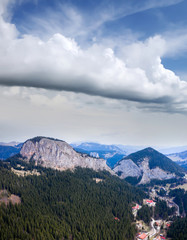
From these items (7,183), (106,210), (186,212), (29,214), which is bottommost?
(186,212)

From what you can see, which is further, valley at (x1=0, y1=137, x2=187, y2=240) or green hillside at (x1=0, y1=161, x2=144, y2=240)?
valley at (x1=0, y1=137, x2=187, y2=240)

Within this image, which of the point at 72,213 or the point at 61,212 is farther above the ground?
the point at 72,213

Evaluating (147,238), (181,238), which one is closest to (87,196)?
(147,238)

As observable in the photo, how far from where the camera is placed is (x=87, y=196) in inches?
6757

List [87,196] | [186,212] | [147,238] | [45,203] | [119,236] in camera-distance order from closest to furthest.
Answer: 1. [119,236]
2. [147,238]
3. [45,203]
4. [87,196]
5. [186,212]

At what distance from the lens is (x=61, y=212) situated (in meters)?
135

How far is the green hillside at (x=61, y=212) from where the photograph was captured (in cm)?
10131

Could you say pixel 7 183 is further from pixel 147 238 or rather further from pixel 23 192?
pixel 147 238

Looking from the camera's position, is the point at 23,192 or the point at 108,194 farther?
the point at 108,194

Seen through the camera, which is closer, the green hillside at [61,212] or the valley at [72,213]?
the green hillside at [61,212]

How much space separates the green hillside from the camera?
3989 inches

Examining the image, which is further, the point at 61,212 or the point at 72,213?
the point at 61,212

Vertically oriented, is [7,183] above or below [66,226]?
above

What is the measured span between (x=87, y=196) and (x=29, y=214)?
7052 centimetres
